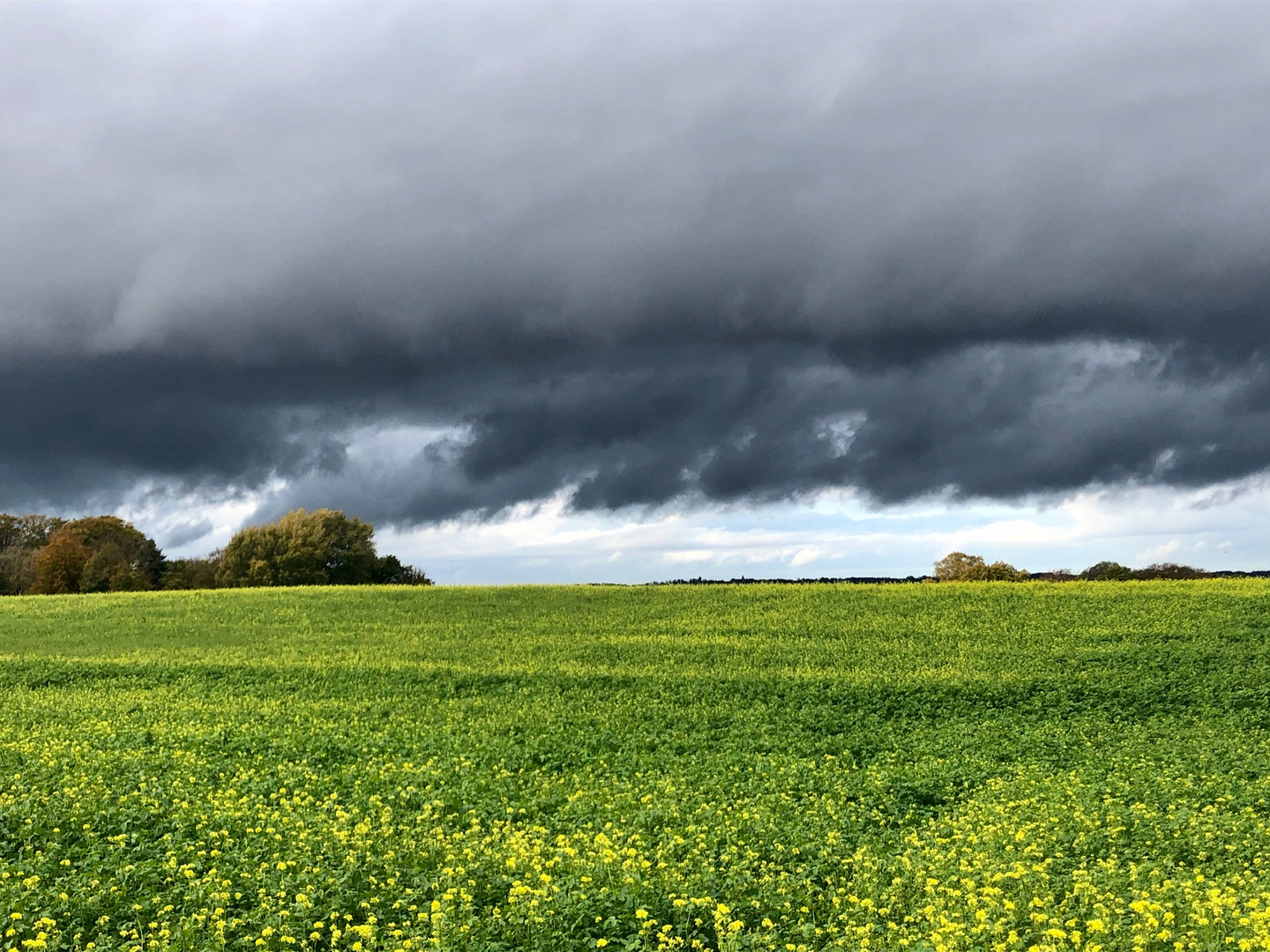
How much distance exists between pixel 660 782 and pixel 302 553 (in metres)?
59.7

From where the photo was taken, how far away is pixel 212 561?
77.2m

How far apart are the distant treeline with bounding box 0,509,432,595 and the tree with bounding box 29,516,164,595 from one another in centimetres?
7

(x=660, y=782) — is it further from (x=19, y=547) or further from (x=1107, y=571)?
(x=19, y=547)

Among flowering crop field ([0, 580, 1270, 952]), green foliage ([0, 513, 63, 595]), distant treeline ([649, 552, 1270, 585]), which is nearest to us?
flowering crop field ([0, 580, 1270, 952])

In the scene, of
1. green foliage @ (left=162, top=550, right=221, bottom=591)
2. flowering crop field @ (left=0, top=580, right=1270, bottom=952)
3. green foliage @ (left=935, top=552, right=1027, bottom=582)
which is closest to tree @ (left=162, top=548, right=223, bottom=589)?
green foliage @ (left=162, top=550, right=221, bottom=591)

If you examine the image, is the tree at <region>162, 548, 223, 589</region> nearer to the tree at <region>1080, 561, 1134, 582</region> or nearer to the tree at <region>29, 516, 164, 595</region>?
the tree at <region>29, 516, 164, 595</region>

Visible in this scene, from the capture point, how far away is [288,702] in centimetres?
2614

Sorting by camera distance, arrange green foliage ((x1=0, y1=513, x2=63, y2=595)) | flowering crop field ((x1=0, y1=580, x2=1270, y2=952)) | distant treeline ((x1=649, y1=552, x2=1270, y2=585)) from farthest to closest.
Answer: green foliage ((x1=0, y1=513, x2=63, y2=595)), distant treeline ((x1=649, y1=552, x2=1270, y2=585)), flowering crop field ((x1=0, y1=580, x2=1270, y2=952))

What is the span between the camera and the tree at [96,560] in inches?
2840

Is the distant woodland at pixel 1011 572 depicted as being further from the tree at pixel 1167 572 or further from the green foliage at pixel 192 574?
the green foliage at pixel 192 574

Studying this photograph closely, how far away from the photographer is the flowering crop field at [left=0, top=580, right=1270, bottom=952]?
→ 1029 cm

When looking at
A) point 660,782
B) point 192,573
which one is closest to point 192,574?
point 192,573

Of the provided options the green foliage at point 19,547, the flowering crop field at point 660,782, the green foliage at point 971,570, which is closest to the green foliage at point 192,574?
the green foliage at point 19,547

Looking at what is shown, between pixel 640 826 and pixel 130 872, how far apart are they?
7060 millimetres
